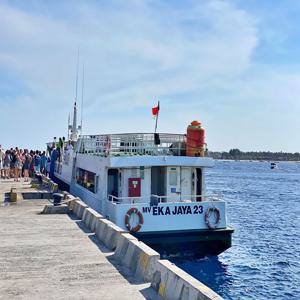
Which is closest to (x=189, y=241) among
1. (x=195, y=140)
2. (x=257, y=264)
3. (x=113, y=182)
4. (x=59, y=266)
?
(x=195, y=140)

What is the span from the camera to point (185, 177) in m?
17.2

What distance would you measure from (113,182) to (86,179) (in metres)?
3.73

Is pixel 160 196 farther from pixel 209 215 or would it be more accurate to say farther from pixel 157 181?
pixel 209 215

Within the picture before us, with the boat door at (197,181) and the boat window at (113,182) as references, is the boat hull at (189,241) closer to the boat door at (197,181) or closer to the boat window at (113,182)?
the boat door at (197,181)

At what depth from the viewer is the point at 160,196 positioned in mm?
16094

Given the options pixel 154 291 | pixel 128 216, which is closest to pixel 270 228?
pixel 128 216

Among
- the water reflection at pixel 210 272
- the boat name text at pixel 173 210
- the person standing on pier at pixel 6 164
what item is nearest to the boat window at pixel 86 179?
the boat name text at pixel 173 210

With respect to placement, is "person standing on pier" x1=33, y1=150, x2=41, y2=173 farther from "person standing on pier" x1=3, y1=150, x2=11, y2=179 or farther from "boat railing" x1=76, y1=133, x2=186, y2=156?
"boat railing" x1=76, y1=133, x2=186, y2=156

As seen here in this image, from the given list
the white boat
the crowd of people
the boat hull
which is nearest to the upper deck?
the white boat

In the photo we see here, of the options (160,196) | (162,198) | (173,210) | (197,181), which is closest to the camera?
(173,210)

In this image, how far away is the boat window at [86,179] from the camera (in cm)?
1942

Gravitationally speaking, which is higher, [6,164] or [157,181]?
[6,164]

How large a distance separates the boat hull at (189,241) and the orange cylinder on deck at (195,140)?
2.91 m

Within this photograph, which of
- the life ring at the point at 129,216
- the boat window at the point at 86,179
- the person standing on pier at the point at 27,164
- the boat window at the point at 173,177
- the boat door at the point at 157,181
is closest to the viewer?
the life ring at the point at 129,216
